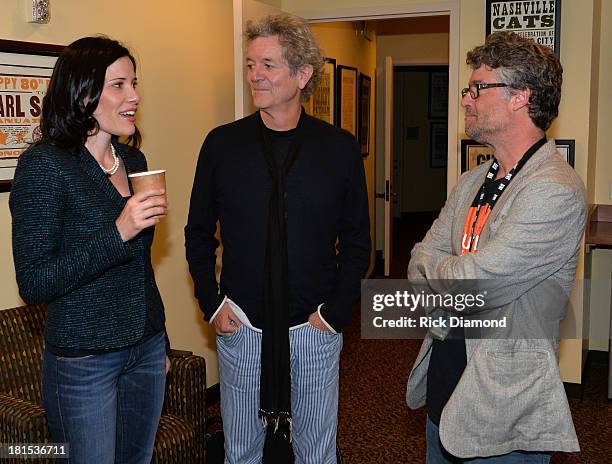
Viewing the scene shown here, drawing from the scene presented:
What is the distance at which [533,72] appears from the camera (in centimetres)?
180

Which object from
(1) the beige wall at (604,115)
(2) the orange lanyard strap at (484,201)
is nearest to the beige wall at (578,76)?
Result: (1) the beige wall at (604,115)

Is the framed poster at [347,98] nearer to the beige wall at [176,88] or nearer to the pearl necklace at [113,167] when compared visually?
the beige wall at [176,88]

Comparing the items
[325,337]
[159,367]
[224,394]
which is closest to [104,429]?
[159,367]

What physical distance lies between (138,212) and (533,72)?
3.49 ft

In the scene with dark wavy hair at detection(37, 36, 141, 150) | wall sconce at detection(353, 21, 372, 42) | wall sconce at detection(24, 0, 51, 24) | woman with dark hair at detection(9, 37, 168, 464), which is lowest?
woman with dark hair at detection(9, 37, 168, 464)

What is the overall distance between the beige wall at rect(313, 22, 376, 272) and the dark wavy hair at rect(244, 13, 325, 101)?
2651 millimetres

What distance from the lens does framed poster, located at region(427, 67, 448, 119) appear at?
11461 mm

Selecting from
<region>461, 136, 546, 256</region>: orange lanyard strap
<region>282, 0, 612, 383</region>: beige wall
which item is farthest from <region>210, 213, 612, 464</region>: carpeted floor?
→ <region>461, 136, 546, 256</region>: orange lanyard strap

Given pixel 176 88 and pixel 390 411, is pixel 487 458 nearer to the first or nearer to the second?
pixel 390 411

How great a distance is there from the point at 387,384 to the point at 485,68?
3001 millimetres

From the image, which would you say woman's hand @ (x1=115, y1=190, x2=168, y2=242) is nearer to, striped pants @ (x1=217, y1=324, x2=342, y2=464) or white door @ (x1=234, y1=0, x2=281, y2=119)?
striped pants @ (x1=217, y1=324, x2=342, y2=464)

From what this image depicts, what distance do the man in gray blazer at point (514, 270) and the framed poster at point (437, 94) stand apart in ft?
32.4

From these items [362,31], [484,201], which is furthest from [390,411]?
[362,31]

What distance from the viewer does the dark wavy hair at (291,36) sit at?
90.8 inches
